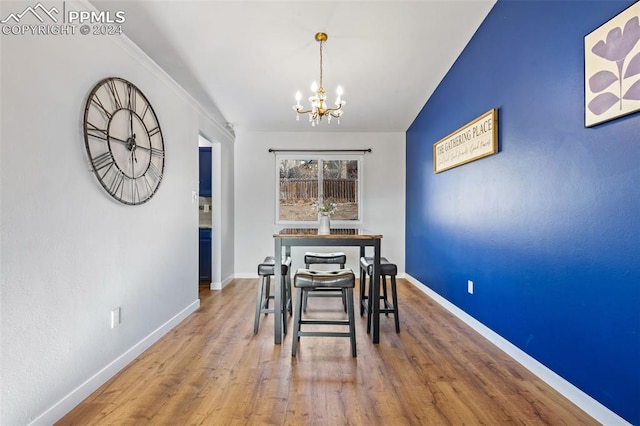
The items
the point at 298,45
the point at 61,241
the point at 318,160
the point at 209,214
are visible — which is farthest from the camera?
the point at 318,160

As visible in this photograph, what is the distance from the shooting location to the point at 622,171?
151cm

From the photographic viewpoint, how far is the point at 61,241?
167 cm

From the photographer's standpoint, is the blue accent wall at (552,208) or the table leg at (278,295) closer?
the blue accent wall at (552,208)

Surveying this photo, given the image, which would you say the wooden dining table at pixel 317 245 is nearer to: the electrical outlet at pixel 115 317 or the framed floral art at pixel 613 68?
the electrical outlet at pixel 115 317

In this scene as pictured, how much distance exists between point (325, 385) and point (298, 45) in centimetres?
288

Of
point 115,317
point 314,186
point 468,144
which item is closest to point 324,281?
point 115,317

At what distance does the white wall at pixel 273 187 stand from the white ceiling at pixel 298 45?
0.94 m

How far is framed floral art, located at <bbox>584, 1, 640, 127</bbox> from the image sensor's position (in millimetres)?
1432

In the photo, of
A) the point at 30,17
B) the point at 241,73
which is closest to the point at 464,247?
the point at 241,73

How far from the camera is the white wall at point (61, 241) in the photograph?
1.40m

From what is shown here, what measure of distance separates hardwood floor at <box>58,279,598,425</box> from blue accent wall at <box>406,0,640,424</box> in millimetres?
335

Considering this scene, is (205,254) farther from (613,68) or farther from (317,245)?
(613,68)

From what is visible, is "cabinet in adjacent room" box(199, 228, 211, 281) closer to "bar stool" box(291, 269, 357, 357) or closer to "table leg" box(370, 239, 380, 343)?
"bar stool" box(291, 269, 357, 357)

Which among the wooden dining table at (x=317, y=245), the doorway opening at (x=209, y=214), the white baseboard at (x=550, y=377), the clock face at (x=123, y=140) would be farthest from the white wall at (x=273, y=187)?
the wooden dining table at (x=317, y=245)
